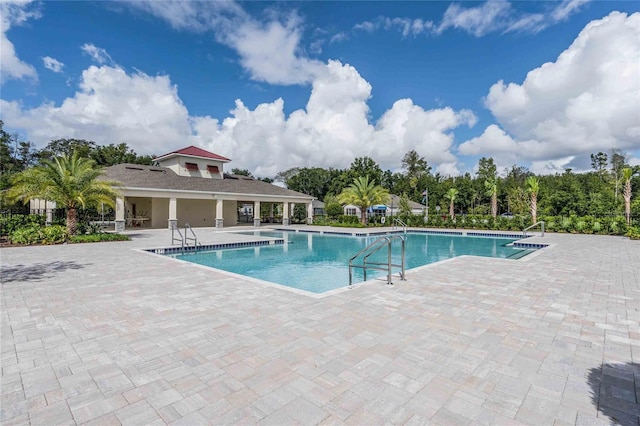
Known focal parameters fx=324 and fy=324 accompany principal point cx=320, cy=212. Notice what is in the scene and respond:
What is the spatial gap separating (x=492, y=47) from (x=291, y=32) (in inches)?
410

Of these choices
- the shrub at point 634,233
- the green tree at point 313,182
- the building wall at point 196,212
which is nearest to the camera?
the shrub at point 634,233

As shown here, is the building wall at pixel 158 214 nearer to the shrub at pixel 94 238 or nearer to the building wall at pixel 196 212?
the building wall at pixel 196 212

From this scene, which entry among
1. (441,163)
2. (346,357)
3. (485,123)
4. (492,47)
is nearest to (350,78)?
(492,47)

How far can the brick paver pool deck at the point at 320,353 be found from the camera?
8.79 ft

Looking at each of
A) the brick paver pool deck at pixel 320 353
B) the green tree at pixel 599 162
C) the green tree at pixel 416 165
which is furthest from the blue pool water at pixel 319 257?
the green tree at pixel 599 162

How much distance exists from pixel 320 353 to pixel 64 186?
53.1ft

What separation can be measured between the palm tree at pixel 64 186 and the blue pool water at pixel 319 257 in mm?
5879

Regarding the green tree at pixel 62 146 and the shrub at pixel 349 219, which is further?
the green tree at pixel 62 146

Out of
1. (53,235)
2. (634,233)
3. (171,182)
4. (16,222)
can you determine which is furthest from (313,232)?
(634,233)

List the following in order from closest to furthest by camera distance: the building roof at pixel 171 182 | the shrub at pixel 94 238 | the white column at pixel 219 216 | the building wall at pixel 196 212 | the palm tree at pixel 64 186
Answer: the palm tree at pixel 64 186
the shrub at pixel 94 238
the building roof at pixel 171 182
the white column at pixel 219 216
the building wall at pixel 196 212

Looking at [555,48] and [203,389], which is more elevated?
[555,48]

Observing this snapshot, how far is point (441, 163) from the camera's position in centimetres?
6000

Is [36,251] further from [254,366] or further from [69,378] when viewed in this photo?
[254,366]

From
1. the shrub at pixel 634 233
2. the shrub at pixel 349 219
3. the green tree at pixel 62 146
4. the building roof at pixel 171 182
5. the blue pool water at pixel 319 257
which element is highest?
the green tree at pixel 62 146
